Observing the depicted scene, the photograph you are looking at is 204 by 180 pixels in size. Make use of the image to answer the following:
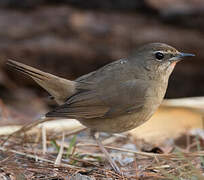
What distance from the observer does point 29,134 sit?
211 inches

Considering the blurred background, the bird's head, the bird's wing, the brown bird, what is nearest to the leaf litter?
the brown bird

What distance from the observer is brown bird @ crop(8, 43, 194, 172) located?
4668 mm

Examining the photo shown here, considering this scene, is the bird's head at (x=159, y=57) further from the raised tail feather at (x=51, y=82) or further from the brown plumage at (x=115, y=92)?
the raised tail feather at (x=51, y=82)

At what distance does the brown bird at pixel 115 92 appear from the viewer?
4.67 meters

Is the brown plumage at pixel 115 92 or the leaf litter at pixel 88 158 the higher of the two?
the brown plumage at pixel 115 92

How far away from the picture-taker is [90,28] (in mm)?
7367

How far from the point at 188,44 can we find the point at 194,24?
1.16 feet

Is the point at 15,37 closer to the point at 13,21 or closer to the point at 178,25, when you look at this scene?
the point at 13,21

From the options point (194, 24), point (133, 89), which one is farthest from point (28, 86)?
point (133, 89)

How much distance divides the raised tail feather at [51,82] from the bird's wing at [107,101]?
0.09 metres

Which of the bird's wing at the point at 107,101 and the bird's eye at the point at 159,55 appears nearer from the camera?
the bird's wing at the point at 107,101

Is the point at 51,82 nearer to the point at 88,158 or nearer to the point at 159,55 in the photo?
the point at 88,158

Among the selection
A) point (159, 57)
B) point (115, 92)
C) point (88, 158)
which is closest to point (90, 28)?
point (159, 57)

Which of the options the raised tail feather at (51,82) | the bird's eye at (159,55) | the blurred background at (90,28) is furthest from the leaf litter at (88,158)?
the blurred background at (90,28)
